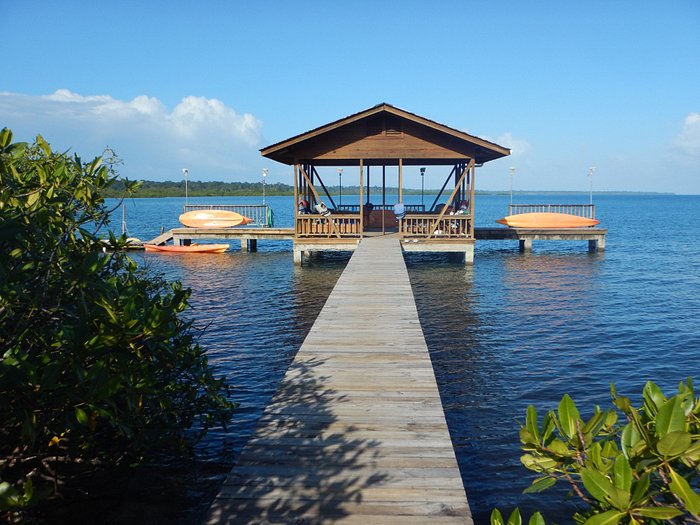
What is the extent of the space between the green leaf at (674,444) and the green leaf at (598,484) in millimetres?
250

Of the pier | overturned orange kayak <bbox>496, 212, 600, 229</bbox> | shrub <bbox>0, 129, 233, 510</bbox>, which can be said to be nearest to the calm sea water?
shrub <bbox>0, 129, 233, 510</bbox>

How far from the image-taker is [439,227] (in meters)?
22.5

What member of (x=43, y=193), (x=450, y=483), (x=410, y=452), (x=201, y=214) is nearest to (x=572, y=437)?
(x=450, y=483)

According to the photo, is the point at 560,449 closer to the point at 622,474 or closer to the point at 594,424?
the point at 594,424

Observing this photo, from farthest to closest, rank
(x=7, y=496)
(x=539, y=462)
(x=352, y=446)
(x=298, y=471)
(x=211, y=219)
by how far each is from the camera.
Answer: (x=211, y=219) < (x=352, y=446) < (x=298, y=471) < (x=539, y=462) < (x=7, y=496)

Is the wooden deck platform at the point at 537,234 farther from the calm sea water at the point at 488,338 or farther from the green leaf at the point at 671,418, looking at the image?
the green leaf at the point at 671,418

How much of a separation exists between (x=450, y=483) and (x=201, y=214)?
90.9 feet

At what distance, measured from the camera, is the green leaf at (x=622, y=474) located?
2.27 m

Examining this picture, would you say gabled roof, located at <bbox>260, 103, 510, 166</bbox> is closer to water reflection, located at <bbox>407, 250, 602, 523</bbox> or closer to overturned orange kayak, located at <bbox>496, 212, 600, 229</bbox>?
water reflection, located at <bbox>407, 250, 602, 523</bbox>

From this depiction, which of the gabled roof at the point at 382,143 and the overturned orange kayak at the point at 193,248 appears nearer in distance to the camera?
the gabled roof at the point at 382,143

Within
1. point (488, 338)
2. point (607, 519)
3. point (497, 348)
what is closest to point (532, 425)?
point (607, 519)

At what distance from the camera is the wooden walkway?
3967mm

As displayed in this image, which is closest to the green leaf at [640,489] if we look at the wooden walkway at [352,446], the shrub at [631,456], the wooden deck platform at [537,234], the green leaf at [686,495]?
the shrub at [631,456]

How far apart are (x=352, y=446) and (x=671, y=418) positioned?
2999mm
